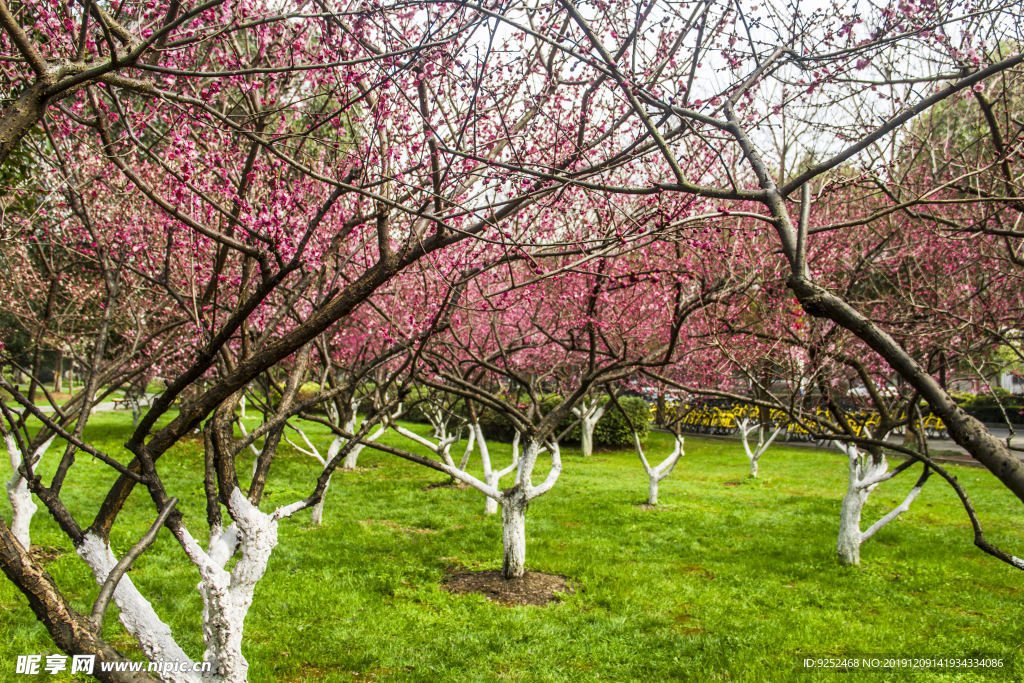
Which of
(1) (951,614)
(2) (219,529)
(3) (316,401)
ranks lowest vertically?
(1) (951,614)

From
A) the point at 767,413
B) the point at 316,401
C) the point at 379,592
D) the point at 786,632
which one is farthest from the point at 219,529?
the point at 767,413

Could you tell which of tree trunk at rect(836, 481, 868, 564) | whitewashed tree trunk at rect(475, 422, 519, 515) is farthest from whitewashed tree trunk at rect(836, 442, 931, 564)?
whitewashed tree trunk at rect(475, 422, 519, 515)

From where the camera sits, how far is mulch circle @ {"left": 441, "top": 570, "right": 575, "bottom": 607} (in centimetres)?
756

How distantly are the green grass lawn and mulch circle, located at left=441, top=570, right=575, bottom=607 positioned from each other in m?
0.21

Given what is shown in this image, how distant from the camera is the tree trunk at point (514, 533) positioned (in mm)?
8039

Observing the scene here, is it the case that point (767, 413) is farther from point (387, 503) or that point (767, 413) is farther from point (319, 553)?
point (319, 553)

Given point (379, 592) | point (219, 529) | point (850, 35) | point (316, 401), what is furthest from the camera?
point (379, 592)

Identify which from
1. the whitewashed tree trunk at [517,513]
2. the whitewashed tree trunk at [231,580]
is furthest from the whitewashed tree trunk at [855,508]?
the whitewashed tree trunk at [231,580]

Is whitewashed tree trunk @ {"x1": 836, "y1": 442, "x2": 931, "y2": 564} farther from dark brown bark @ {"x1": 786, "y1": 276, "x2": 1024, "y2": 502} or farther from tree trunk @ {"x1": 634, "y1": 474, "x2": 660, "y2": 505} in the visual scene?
dark brown bark @ {"x1": 786, "y1": 276, "x2": 1024, "y2": 502}

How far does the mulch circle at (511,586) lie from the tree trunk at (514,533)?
0.46ft

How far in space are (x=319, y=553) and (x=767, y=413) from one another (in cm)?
1423

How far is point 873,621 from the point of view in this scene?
23.1 ft

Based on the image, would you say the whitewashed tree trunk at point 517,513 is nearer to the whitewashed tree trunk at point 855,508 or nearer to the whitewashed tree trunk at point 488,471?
the whitewashed tree trunk at point 488,471

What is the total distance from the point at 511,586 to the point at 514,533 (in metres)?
0.61
